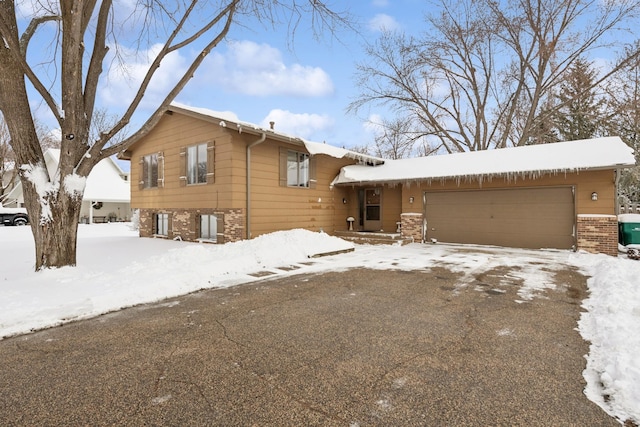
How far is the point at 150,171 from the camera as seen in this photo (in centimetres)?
1378

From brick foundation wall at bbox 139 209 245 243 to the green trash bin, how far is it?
447 inches

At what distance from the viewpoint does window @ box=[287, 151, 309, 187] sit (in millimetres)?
12294

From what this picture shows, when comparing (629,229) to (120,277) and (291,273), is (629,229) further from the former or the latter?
(120,277)

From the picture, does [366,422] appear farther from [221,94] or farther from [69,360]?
[221,94]

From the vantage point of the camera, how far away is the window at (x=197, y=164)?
37.8 feet

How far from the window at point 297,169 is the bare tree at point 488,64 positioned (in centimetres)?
1039

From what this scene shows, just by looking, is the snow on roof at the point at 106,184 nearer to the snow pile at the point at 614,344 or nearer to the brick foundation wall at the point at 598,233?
the brick foundation wall at the point at 598,233

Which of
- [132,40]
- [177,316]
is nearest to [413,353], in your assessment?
[177,316]

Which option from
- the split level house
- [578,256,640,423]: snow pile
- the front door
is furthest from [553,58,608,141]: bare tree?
[578,256,640,423]: snow pile

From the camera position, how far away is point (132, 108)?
6.56 metres

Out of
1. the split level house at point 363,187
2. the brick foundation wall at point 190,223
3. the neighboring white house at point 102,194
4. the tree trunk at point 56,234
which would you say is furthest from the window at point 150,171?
the neighboring white house at point 102,194

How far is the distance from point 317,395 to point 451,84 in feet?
78.0

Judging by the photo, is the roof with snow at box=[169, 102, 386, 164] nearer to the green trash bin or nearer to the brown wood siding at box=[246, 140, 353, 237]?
the brown wood siding at box=[246, 140, 353, 237]

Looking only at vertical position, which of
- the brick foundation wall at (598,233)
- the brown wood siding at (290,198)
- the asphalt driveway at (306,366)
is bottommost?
the asphalt driveway at (306,366)
